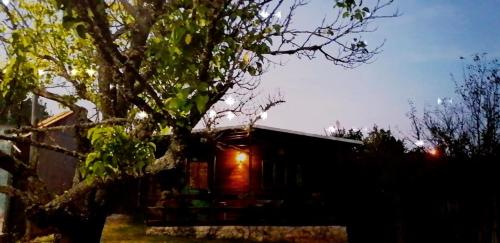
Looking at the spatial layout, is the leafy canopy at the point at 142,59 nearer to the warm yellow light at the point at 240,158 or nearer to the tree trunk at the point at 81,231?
the tree trunk at the point at 81,231

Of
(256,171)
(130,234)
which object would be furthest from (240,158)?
(130,234)

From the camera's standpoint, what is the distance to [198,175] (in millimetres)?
25641

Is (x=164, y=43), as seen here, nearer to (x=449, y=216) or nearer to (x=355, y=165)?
(x=449, y=216)

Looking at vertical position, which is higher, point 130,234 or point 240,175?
point 240,175

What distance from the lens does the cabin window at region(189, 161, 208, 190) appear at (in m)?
25.6

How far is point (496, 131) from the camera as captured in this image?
2712cm

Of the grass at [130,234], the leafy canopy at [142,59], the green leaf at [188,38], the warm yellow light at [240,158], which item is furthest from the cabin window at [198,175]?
the green leaf at [188,38]

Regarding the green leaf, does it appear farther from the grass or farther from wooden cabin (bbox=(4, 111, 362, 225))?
wooden cabin (bbox=(4, 111, 362, 225))

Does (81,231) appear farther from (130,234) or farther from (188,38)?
(130,234)

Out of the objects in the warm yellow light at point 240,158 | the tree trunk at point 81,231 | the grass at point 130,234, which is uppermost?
the warm yellow light at point 240,158

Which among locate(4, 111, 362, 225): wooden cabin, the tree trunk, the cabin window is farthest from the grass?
the tree trunk

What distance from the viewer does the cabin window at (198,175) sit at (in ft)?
83.9

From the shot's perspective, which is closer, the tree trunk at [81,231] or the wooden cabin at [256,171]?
the tree trunk at [81,231]

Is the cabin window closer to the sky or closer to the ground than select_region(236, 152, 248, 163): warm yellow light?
closer to the ground
